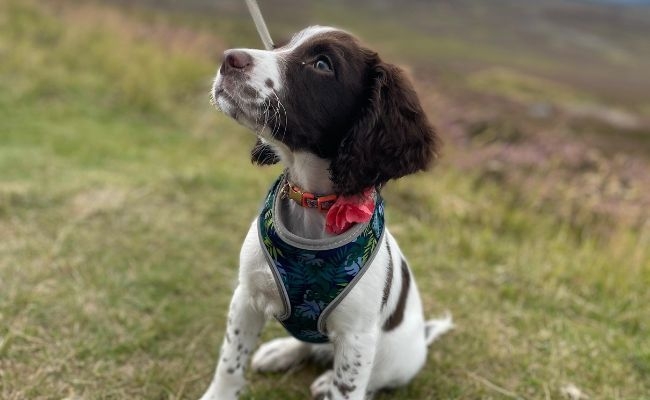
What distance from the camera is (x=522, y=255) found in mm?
4883

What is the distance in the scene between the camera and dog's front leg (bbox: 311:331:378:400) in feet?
7.78

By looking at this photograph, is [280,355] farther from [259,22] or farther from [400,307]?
[259,22]

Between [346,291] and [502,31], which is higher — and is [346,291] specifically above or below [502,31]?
above

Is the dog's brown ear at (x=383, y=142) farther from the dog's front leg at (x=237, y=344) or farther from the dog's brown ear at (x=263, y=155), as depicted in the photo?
the dog's front leg at (x=237, y=344)

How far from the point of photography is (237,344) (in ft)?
8.48

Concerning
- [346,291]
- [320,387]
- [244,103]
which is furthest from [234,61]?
[320,387]

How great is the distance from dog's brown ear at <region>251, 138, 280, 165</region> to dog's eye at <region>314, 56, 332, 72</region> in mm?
447

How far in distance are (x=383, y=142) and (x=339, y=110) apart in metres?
0.21

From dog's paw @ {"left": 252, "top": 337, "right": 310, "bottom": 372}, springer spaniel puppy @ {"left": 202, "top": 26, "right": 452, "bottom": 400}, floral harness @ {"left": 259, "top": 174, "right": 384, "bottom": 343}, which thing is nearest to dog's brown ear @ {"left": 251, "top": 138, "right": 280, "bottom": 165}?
springer spaniel puppy @ {"left": 202, "top": 26, "right": 452, "bottom": 400}

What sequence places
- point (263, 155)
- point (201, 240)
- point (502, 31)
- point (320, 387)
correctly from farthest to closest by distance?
1. point (502, 31)
2. point (201, 240)
3. point (320, 387)
4. point (263, 155)

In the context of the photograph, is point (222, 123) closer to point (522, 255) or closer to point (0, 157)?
point (0, 157)

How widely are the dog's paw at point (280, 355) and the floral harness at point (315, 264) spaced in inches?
33.6

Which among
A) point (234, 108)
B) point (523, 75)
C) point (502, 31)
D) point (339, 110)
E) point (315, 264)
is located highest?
point (234, 108)

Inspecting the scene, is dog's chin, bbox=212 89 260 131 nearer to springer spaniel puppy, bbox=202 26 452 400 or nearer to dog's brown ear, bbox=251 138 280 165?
springer spaniel puppy, bbox=202 26 452 400
